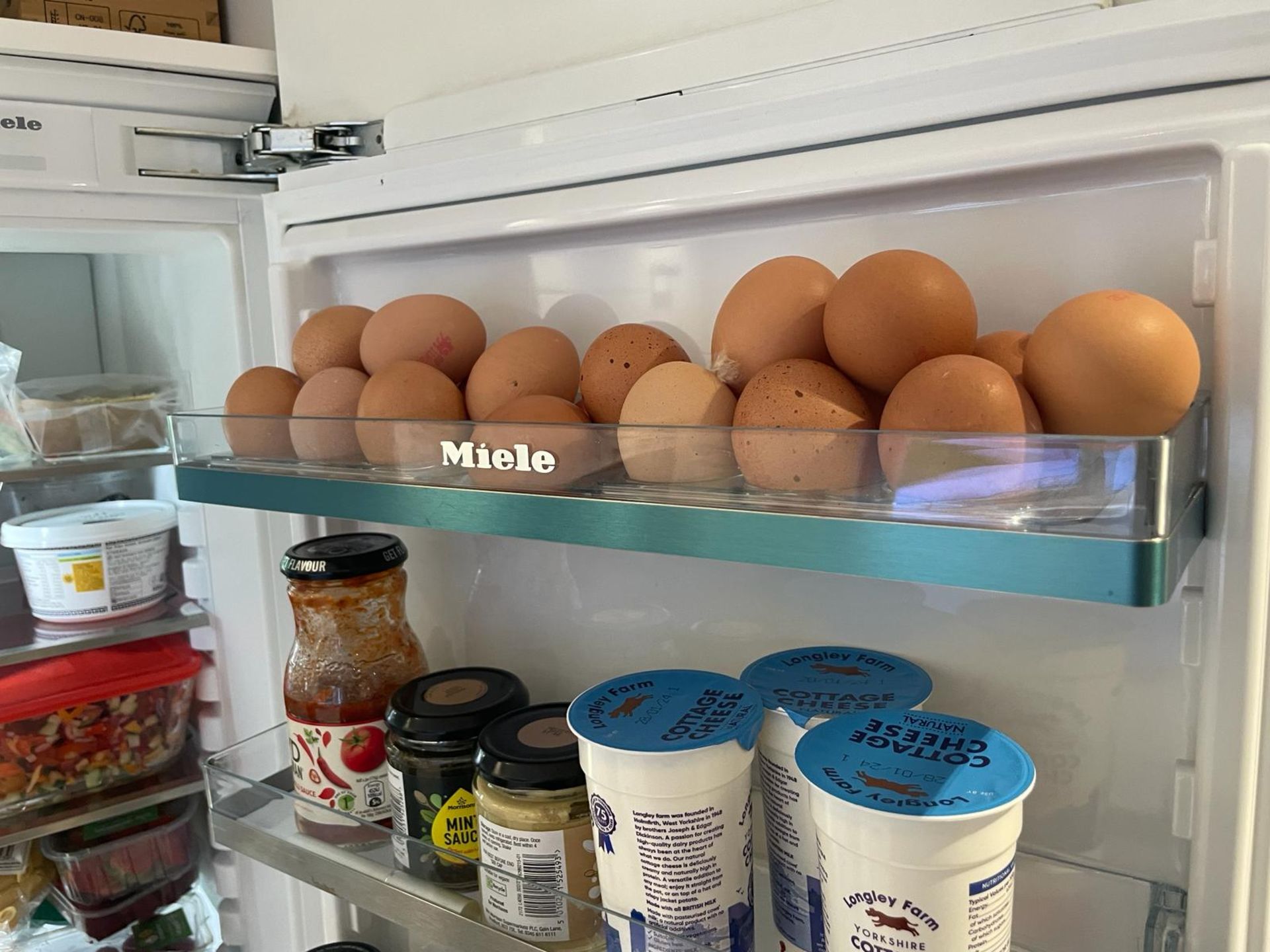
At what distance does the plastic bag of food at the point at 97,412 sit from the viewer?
3.91ft

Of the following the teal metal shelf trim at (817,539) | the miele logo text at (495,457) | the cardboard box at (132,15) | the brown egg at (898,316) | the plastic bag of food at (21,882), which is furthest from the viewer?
the plastic bag of food at (21,882)

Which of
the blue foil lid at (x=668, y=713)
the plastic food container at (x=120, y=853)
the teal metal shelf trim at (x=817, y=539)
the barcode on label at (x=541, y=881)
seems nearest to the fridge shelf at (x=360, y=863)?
the barcode on label at (x=541, y=881)

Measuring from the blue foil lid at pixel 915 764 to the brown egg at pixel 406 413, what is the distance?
0.36 m

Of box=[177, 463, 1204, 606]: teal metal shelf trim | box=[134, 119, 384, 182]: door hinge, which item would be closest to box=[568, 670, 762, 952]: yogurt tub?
box=[177, 463, 1204, 606]: teal metal shelf trim

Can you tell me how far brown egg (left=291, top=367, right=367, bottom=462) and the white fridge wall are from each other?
0.16 metres

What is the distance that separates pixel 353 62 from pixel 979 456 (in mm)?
757

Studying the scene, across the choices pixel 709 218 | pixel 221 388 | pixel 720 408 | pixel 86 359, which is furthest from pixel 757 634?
pixel 86 359

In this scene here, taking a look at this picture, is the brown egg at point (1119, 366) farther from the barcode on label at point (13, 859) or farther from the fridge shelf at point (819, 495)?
the barcode on label at point (13, 859)

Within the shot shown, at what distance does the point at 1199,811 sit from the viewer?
0.57 meters

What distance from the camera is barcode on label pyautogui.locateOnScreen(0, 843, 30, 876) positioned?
1.28 metres

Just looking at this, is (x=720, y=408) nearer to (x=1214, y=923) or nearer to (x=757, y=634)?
(x=757, y=634)

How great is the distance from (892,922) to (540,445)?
0.36 meters

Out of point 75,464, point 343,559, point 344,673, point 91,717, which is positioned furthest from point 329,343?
point 91,717

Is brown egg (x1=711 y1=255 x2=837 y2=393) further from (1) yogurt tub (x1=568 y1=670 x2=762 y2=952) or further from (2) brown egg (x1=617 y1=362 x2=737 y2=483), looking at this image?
(1) yogurt tub (x1=568 y1=670 x2=762 y2=952)
